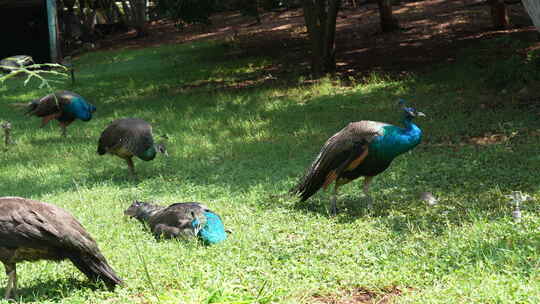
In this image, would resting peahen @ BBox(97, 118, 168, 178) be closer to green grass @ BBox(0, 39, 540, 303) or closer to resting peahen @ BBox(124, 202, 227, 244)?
green grass @ BBox(0, 39, 540, 303)

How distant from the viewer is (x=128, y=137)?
28.1ft

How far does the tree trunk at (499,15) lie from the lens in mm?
16828

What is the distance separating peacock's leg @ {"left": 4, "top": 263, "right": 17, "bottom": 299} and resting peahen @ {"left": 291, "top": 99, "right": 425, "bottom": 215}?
307 centimetres

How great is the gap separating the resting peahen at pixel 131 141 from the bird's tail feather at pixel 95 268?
369 cm

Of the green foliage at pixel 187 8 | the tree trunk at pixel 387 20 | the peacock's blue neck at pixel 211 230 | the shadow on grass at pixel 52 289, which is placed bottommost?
the tree trunk at pixel 387 20

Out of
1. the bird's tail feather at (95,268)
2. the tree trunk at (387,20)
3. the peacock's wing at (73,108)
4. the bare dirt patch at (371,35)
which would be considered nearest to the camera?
the bird's tail feather at (95,268)

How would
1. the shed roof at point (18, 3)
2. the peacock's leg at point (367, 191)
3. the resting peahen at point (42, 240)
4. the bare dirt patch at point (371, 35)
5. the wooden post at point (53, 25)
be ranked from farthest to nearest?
the shed roof at point (18, 3), the wooden post at point (53, 25), the bare dirt patch at point (371, 35), the peacock's leg at point (367, 191), the resting peahen at point (42, 240)

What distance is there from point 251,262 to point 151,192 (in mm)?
3061

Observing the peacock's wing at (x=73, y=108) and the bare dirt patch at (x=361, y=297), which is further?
the peacock's wing at (x=73, y=108)

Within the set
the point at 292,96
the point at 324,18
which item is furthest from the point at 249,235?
the point at 324,18

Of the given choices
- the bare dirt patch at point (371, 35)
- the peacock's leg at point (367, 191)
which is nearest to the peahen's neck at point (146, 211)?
the peacock's leg at point (367, 191)

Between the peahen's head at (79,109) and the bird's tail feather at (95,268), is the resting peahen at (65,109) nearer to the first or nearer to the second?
the peahen's head at (79,109)

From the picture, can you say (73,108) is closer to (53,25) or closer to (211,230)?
(211,230)

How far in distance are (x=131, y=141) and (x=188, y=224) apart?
9.01 feet
